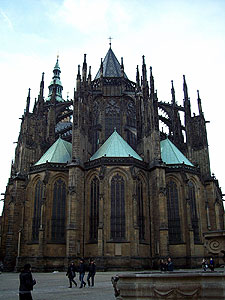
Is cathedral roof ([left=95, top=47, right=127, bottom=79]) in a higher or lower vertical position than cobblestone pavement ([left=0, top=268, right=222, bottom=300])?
higher

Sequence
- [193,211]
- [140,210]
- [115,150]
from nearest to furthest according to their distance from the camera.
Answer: [140,210] < [115,150] < [193,211]

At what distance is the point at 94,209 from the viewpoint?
32125 millimetres

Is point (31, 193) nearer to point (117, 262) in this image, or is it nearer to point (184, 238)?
point (117, 262)

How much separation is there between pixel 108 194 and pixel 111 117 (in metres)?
13.0

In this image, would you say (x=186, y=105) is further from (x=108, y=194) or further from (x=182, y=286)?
(x=182, y=286)

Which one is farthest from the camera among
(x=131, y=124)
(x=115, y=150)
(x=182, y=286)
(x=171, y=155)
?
(x=131, y=124)

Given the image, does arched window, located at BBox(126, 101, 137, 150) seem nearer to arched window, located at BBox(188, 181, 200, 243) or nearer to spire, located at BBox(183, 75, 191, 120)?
spire, located at BBox(183, 75, 191, 120)

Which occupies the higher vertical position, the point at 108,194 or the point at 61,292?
the point at 108,194

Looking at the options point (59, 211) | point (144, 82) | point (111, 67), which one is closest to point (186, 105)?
point (144, 82)

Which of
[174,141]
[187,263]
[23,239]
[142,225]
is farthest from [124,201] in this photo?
[174,141]

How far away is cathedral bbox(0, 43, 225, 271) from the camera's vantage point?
30500 mm

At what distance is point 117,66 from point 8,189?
23242mm

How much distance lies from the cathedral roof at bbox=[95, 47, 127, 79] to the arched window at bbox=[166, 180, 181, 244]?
18857mm

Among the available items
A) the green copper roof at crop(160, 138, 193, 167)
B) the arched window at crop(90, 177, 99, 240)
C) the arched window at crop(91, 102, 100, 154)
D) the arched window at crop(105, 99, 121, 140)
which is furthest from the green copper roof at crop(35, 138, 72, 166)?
the green copper roof at crop(160, 138, 193, 167)
